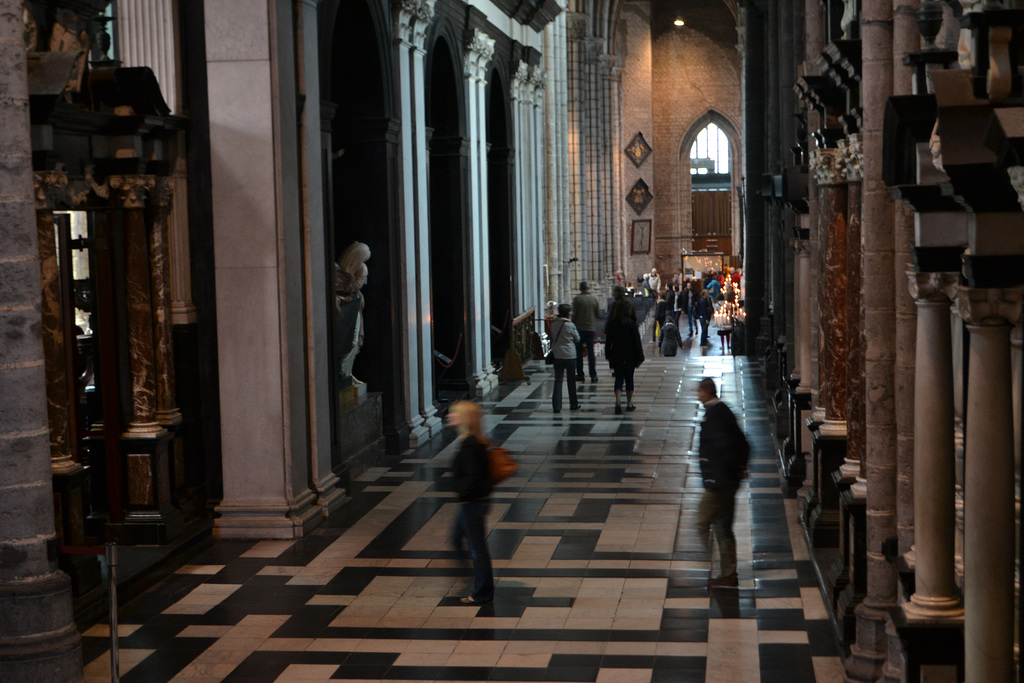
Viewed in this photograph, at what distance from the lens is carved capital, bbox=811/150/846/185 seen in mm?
9555

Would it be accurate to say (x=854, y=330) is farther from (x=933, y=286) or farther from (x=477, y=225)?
(x=477, y=225)

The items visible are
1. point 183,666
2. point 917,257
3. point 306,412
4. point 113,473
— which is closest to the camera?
point 917,257

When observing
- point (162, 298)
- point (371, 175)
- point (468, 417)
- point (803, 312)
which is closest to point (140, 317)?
point (162, 298)

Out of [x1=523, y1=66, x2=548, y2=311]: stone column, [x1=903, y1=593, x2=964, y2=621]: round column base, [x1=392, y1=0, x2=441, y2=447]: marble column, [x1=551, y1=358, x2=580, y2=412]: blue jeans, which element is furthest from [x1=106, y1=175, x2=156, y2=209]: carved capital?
[x1=523, y1=66, x2=548, y2=311]: stone column

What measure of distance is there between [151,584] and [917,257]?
632cm

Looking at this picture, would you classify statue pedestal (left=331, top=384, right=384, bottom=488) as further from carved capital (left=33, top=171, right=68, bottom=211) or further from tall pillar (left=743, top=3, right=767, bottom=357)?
tall pillar (left=743, top=3, right=767, bottom=357)

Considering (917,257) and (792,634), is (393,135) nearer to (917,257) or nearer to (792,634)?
(792,634)

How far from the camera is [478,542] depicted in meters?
8.66

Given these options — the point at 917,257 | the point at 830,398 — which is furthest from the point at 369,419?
the point at 917,257

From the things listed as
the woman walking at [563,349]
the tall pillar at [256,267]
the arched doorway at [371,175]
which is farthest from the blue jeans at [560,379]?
the tall pillar at [256,267]

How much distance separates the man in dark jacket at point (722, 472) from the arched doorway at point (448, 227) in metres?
10.0

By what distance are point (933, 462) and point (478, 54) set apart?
592 inches

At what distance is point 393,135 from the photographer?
Result: 14867mm

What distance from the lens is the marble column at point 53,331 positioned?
27.7ft
